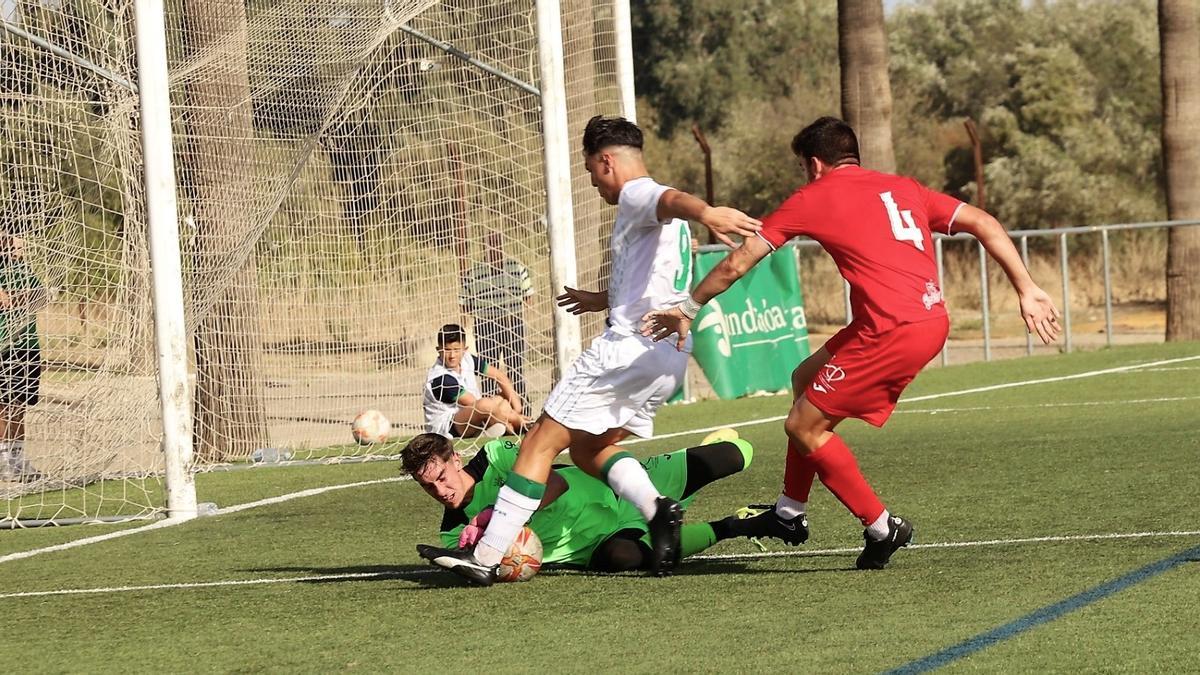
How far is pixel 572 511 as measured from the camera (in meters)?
7.45

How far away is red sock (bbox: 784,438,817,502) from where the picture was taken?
7047 mm

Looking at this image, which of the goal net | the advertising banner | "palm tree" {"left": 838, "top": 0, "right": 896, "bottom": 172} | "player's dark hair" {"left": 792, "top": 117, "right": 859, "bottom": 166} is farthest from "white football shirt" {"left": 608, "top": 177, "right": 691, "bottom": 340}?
"palm tree" {"left": 838, "top": 0, "right": 896, "bottom": 172}

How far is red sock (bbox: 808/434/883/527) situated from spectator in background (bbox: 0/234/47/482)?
20.2 ft

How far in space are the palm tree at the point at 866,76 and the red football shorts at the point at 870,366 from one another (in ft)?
55.3

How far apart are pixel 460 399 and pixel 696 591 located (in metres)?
6.41

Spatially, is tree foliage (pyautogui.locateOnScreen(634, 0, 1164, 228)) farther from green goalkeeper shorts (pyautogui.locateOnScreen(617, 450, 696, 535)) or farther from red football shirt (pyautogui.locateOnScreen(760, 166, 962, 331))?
red football shirt (pyautogui.locateOnScreen(760, 166, 962, 331))

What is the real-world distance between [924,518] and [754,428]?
229 inches

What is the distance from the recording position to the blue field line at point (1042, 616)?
16.7 ft

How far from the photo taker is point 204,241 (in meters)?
12.0

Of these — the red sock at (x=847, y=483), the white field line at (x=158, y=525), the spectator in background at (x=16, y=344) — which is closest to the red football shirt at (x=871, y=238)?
the red sock at (x=847, y=483)

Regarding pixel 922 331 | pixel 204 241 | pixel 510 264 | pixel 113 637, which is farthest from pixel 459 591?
pixel 510 264

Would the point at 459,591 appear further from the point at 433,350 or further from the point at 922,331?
the point at 433,350

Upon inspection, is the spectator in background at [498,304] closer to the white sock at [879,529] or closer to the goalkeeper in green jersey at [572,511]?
the goalkeeper in green jersey at [572,511]

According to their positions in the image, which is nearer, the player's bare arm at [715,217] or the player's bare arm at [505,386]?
the player's bare arm at [715,217]
